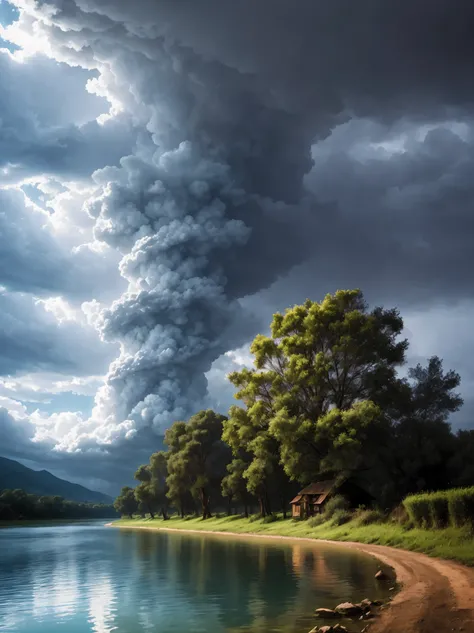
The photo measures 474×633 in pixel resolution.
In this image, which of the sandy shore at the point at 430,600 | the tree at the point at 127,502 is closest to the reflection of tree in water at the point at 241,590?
the sandy shore at the point at 430,600

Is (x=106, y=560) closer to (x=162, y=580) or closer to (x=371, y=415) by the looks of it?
(x=162, y=580)

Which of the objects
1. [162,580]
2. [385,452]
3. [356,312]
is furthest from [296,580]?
[356,312]

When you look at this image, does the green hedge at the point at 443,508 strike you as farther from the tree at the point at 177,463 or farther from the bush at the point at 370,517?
the tree at the point at 177,463

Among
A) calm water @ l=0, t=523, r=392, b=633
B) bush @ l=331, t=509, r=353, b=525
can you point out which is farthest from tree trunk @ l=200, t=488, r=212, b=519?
calm water @ l=0, t=523, r=392, b=633

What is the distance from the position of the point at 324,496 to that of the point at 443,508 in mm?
27806

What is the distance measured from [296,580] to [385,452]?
103ft

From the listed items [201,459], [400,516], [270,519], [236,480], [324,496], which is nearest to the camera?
[400,516]

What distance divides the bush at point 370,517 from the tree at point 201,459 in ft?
167

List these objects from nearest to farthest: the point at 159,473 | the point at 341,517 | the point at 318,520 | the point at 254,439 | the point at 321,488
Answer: the point at 341,517 → the point at 318,520 → the point at 321,488 → the point at 254,439 → the point at 159,473

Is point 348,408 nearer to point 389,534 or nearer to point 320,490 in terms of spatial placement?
point 320,490

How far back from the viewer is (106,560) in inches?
1519

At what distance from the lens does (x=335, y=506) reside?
54.7 metres

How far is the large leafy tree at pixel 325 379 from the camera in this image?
174ft

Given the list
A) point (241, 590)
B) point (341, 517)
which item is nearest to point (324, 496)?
point (341, 517)
